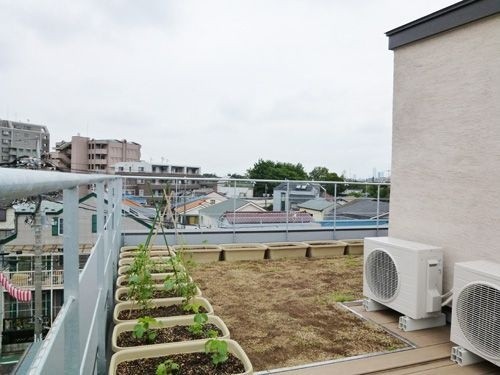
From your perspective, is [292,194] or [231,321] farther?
[292,194]

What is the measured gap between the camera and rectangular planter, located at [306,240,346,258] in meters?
5.25

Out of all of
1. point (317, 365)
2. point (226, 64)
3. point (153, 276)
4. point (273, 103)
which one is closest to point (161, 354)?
point (317, 365)

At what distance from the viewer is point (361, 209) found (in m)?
7.69

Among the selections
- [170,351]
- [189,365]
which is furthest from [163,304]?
[189,365]

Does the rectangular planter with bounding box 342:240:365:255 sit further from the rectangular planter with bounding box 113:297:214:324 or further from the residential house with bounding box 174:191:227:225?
the rectangular planter with bounding box 113:297:214:324

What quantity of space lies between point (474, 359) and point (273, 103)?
20221mm

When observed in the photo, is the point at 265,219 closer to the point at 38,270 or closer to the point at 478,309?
the point at 478,309

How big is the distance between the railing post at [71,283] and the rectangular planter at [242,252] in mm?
4059

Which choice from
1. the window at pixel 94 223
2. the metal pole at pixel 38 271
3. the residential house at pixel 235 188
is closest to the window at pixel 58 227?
the metal pole at pixel 38 271

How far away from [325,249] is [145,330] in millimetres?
3726

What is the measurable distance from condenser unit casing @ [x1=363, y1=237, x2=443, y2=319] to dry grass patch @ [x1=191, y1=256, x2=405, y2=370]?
27 centimetres

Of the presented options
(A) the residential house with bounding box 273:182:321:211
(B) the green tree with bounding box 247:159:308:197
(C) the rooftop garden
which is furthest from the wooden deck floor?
(B) the green tree with bounding box 247:159:308:197

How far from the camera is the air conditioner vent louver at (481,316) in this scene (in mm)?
2023

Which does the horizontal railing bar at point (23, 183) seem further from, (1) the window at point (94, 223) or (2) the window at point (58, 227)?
(1) the window at point (94, 223)
